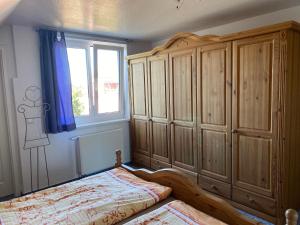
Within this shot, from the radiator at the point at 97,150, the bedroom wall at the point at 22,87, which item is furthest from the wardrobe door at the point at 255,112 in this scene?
the bedroom wall at the point at 22,87

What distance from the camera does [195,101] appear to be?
9.70 ft

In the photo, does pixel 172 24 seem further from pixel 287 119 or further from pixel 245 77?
pixel 287 119

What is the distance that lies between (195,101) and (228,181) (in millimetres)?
1077

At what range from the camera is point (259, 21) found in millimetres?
2785

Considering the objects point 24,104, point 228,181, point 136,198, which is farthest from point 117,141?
point 136,198

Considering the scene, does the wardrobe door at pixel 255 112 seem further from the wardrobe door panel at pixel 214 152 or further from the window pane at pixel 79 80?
the window pane at pixel 79 80

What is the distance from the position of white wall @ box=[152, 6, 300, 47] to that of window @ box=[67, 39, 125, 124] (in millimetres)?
1594

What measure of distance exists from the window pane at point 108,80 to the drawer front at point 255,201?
2.43 metres

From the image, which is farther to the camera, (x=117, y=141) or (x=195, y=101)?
(x=117, y=141)

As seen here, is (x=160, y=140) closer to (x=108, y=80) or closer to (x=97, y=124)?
(x=97, y=124)

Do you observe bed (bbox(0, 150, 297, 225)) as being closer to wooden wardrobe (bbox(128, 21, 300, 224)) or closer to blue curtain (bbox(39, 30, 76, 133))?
wooden wardrobe (bbox(128, 21, 300, 224))

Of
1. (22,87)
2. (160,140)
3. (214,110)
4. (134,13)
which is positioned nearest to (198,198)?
(214,110)

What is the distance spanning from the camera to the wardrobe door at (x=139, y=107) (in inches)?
147

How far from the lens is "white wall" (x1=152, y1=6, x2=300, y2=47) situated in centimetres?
251
